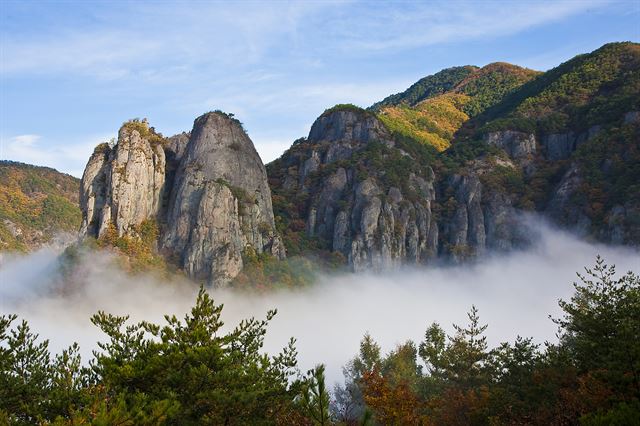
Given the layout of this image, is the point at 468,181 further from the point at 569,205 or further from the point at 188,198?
the point at 188,198

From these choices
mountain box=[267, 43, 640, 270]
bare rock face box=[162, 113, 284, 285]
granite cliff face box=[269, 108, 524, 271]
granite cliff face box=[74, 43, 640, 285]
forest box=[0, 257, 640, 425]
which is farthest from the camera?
granite cliff face box=[269, 108, 524, 271]

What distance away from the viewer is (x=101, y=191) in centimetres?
9175

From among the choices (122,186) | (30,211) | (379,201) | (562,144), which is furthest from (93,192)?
(562,144)

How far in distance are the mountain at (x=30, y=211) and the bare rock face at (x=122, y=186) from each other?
84.9 m

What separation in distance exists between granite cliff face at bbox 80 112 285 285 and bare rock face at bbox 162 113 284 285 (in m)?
0.16

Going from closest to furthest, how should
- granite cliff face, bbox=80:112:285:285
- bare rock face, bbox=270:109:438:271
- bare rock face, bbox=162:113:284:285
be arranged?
granite cliff face, bbox=80:112:285:285 < bare rock face, bbox=162:113:284:285 < bare rock face, bbox=270:109:438:271

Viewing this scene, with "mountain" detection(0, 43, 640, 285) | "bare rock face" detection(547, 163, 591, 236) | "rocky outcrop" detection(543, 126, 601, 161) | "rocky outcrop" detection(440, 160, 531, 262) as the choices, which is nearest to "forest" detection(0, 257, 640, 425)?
"mountain" detection(0, 43, 640, 285)

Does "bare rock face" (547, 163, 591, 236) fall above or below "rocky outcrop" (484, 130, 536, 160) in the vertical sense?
below

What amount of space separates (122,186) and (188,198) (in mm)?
10709

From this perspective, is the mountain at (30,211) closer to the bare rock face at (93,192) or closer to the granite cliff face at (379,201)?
the bare rock face at (93,192)

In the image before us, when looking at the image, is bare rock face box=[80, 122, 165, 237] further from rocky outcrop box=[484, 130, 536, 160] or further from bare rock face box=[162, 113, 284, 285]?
rocky outcrop box=[484, 130, 536, 160]

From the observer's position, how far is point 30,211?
17750 cm

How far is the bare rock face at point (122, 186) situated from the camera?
88.4 meters

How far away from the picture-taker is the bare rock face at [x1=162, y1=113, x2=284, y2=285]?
90250mm
